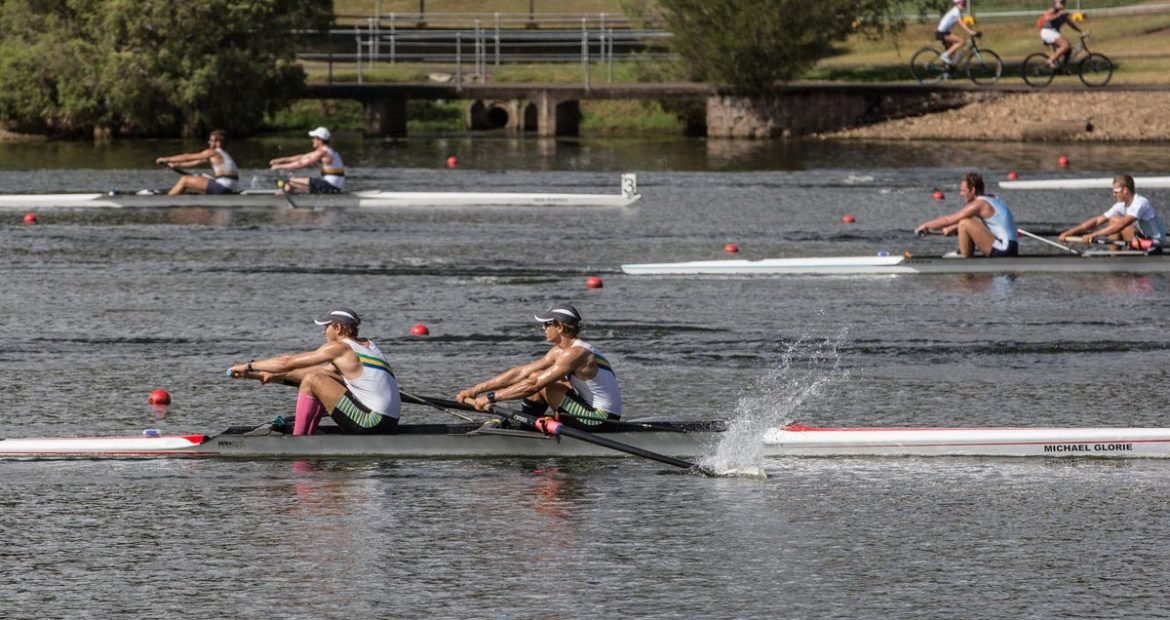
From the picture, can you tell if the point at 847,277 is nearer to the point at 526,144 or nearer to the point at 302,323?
the point at 302,323

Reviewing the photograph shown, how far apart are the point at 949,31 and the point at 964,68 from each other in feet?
12.4

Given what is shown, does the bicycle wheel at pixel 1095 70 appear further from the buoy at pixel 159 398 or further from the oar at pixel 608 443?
the oar at pixel 608 443

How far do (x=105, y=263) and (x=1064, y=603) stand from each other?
805 inches

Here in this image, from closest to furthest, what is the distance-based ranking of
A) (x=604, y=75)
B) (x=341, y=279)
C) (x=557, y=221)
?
(x=341, y=279) → (x=557, y=221) → (x=604, y=75)

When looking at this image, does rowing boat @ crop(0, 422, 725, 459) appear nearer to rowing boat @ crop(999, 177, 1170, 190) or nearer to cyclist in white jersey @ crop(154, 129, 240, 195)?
cyclist in white jersey @ crop(154, 129, 240, 195)

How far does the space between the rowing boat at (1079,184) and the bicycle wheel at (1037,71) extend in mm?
13802

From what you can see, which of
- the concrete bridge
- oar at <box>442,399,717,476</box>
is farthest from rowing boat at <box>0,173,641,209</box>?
oar at <box>442,399,717,476</box>

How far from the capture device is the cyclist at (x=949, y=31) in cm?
5016

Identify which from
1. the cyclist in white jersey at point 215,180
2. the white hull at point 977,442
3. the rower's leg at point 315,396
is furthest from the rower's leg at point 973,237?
the cyclist in white jersey at point 215,180

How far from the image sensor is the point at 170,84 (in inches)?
2168

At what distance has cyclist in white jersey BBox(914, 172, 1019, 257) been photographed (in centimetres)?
2678

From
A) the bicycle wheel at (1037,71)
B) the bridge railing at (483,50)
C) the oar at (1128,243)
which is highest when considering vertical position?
the bridge railing at (483,50)

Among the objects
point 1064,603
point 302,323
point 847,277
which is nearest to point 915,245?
point 847,277

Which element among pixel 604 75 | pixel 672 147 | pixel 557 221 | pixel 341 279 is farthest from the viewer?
pixel 604 75
